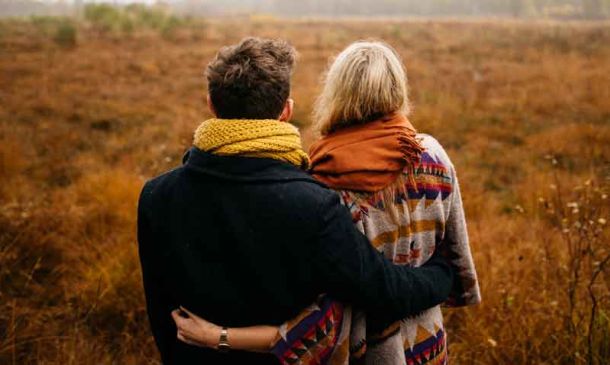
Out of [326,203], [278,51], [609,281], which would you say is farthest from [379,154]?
[609,281]

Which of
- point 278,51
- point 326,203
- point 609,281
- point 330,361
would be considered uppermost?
point 278,51

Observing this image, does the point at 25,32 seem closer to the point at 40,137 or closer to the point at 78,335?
the point at 40,137

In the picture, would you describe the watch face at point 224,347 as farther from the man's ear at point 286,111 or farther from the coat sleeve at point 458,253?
the coat sleeve at point 458,253

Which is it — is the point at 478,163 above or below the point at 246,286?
below

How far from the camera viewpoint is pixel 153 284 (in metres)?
1.63

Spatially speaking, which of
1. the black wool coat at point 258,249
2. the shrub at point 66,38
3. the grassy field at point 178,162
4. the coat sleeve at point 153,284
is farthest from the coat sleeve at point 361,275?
the shrub at point 66,38

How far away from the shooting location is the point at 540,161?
6730 millimetres

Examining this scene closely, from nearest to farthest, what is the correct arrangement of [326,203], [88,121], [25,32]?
[326,203], [88,121], [25,32]

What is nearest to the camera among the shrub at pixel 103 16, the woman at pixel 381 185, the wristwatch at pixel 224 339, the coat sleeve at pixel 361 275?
the coat sleeve at pixel 361 275

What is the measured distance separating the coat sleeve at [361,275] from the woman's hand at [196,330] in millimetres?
372

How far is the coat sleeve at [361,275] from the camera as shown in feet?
4.33

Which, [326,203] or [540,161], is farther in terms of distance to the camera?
[540,161]

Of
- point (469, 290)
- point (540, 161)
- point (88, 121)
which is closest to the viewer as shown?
point (469, 290)

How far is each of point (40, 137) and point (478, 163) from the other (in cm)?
672
